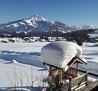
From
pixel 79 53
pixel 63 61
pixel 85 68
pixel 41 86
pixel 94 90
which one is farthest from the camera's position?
pixel 85 68

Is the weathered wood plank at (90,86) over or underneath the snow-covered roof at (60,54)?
underneath

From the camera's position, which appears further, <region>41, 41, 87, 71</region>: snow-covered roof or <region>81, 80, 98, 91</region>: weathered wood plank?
<region>81, 80, 98, 91</region>: weathered wood plank

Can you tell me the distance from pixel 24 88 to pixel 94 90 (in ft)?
10.1

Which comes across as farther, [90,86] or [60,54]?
[90,86]

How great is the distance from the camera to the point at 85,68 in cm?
1642

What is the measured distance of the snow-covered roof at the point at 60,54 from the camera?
806cm

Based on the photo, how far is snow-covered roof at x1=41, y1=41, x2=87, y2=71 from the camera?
26.5 ft

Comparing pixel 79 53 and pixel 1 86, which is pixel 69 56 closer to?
pixel 79 53

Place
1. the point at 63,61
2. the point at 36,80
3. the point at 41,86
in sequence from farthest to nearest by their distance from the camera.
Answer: the point at 36,80 < the point at 41,86 < the point at 63,61

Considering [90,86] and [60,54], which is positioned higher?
[60,54]

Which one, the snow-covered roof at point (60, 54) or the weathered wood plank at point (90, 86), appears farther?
the weathered wood plank at point (90, 86)

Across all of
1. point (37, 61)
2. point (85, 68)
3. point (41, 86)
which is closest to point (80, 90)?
point (41, 86)

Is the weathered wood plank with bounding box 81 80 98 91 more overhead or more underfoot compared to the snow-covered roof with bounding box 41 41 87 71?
more underfoot

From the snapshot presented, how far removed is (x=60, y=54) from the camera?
806 cm
